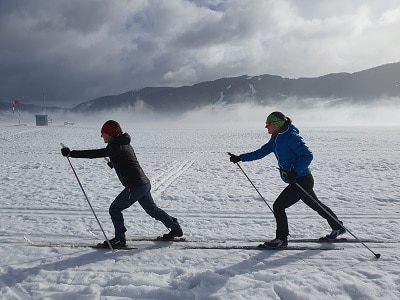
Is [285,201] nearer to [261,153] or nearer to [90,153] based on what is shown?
[261,153]

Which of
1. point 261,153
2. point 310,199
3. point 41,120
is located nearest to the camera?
point 310,199

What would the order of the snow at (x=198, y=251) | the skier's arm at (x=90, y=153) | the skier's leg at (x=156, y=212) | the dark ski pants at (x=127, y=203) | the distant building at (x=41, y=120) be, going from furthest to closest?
the distant building at (x=41, y=120) < the skier's leg at (x=156, y=212) < the dark ski pants at (x=127, y=203) < the skier's arm at (x=90, y=153) < the snow at (x=198, y=251)

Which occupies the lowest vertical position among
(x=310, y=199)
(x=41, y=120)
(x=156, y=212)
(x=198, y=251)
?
(x=198, y=251)

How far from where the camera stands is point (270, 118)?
15.5ft

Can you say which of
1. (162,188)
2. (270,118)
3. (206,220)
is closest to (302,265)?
(270,118)

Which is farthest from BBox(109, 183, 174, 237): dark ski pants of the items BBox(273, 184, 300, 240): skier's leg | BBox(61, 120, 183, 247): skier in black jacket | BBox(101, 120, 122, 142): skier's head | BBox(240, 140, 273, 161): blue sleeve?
BBox(273, 184, 300, 240): skier's leg

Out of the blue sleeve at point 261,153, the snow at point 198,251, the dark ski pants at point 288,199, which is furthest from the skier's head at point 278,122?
the snow at point 198,251

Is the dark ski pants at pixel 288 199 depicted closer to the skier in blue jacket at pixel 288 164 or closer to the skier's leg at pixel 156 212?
the skier in blue jacket at pixel 288 164

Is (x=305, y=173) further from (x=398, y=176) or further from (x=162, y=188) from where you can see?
(x=398, y=176)

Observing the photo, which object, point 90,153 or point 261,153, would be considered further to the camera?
point 261,153

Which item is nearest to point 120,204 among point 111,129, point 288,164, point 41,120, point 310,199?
point 111,129

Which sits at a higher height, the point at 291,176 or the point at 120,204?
the point at 291,176

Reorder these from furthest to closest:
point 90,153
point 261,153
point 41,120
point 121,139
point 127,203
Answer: point 41,120 < point 261,153 < point 127,203 < point 121,139 < point 90,153

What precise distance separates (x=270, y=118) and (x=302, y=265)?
6.48 ft
